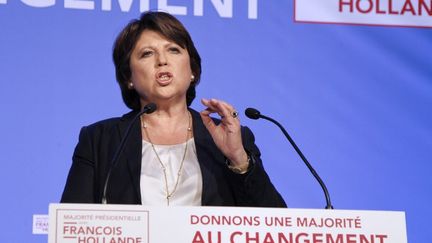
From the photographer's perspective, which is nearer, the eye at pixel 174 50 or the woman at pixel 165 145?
the woman at pixel 165 145

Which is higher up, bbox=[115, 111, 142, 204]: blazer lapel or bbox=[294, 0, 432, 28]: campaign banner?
bbox=[294, 0, 432, 28]: campaign banner

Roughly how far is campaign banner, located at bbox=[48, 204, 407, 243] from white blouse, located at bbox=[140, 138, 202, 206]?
531mm

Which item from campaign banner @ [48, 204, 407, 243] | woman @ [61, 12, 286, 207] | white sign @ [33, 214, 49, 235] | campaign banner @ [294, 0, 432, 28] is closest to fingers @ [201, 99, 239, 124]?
woman @ [61, 12, 286, 207]

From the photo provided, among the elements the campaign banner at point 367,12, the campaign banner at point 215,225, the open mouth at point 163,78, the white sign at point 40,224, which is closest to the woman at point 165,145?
the open mouth at point 163,78

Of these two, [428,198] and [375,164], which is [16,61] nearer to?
[375,164]

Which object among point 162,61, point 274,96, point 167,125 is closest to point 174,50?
point 162,61

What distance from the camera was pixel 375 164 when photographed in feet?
10.3

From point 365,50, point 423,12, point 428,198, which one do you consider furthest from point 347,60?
point 428,198

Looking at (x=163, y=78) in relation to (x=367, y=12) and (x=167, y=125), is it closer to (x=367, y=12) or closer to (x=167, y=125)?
(x=167, y=125)

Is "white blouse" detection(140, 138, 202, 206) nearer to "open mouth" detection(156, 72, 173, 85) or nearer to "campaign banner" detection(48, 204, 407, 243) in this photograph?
"open mouth" detection(156, 72, 173, 85)

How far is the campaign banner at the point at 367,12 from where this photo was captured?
319 cm

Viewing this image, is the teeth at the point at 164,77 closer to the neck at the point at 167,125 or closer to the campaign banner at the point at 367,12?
the neck at the point at 167,125

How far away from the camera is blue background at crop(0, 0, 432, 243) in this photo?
286 centimetres

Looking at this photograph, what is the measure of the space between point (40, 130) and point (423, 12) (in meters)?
1.67
